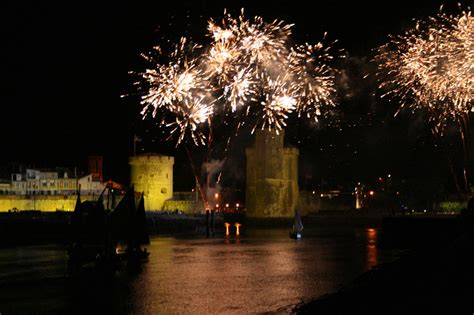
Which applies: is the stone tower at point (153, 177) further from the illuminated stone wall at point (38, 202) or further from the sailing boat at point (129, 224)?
the sailing boat at point (129, 224)

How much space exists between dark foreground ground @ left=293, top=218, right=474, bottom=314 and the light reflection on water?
138 centimetres

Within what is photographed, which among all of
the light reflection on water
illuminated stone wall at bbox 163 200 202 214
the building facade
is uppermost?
the building facade

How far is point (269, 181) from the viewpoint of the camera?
6184 centimetres

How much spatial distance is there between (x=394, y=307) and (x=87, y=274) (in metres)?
10.7

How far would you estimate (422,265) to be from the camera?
12.4m

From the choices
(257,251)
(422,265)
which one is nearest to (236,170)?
(257,251)

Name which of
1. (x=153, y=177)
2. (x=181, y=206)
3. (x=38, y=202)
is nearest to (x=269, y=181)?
A: (x=181, y=206)

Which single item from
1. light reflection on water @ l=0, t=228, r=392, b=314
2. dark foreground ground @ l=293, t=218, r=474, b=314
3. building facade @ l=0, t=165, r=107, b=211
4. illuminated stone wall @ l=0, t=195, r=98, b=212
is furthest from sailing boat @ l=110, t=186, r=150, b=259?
illuminated stone wall @ l=0, t=195, r=98, b=212

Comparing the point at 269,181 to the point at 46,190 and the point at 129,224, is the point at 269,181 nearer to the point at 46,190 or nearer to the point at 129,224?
the point at 46,190

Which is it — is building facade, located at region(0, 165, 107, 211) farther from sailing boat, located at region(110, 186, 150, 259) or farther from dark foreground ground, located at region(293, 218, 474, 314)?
dark foreground ground, located at region(293, 218, 474, 314)

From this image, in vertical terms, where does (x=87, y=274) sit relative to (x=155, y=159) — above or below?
below

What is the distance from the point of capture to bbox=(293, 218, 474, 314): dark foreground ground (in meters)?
10.2

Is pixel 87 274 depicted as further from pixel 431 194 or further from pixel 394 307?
pixel 431 194

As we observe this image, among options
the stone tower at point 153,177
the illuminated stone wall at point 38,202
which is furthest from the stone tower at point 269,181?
the illuminated stone wall at point 38,202
